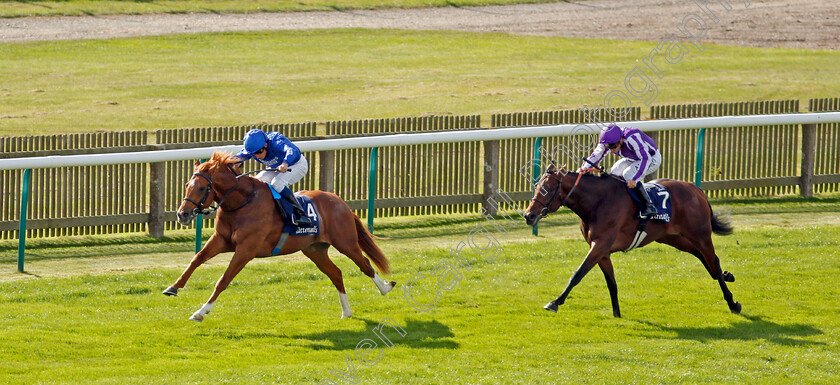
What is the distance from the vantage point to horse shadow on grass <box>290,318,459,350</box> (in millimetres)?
8062

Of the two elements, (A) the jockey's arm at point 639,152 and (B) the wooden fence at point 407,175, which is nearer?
(A) the jockey's arm at point 639,152

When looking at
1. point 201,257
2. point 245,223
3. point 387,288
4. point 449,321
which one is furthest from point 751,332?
point 201,257

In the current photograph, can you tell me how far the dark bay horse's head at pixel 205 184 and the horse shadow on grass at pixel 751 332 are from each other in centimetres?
325

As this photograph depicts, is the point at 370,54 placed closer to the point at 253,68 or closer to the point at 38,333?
A: the point at 253,68

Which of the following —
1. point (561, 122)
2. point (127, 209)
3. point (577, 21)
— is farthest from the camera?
point (577, 21)

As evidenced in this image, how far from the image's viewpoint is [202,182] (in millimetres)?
8156

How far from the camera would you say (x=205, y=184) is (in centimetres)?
816

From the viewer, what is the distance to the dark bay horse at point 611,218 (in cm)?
877

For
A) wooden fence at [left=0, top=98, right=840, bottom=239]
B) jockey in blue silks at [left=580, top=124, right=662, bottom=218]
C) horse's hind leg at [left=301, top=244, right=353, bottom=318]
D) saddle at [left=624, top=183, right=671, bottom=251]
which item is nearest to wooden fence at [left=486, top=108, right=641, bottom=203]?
wooden fence at [left=0, top=98, right=840, bottom=239]

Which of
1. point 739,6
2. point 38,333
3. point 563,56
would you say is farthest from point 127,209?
point 739,6

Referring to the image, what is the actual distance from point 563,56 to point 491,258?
1264cm

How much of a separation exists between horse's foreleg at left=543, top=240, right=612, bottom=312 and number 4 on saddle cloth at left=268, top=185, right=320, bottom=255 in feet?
5.94

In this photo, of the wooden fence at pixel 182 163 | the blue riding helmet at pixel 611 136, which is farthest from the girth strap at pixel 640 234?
the wooden fence at pixel 182 163

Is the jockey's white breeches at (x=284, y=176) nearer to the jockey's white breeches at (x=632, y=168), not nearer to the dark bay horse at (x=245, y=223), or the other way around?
the dark bay horse at (x=245, y=223)
